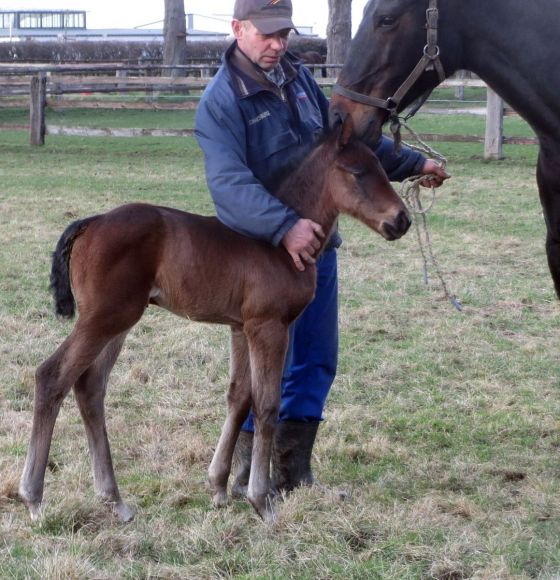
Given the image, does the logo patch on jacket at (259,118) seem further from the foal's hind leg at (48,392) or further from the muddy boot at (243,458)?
the muddy boot at (243,458)

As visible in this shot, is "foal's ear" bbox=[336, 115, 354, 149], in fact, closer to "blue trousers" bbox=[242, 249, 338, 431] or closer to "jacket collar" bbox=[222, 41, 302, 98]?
"jacket collar" bbox=[222, 41, 302, 98]

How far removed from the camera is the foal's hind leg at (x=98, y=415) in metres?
3.55

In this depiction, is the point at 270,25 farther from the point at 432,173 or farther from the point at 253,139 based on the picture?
the point at 432,173

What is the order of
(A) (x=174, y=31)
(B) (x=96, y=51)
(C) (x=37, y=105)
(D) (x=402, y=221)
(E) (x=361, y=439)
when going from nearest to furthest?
(D) (x=402, y=221), (E) (x=361, y=439), (C) (x=37, y=105), (A) (x=174, y=31), (B) (x=96, y=51)

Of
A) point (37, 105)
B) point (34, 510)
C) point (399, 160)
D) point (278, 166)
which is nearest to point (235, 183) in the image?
point (278, 166)

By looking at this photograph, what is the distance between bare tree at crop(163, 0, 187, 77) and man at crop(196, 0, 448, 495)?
2090 centimetres

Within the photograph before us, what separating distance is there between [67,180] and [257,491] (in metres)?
9.60

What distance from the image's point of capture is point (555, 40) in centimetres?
375

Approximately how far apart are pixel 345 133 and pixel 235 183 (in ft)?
1.42

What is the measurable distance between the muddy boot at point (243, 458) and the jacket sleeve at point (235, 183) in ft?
3.20

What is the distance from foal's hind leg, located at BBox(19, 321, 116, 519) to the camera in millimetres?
3363

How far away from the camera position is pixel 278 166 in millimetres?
3652

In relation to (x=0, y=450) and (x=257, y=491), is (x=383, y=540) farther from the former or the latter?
(x=0, y=450)

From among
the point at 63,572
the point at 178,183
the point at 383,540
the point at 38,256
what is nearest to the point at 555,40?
the point at 383,540
